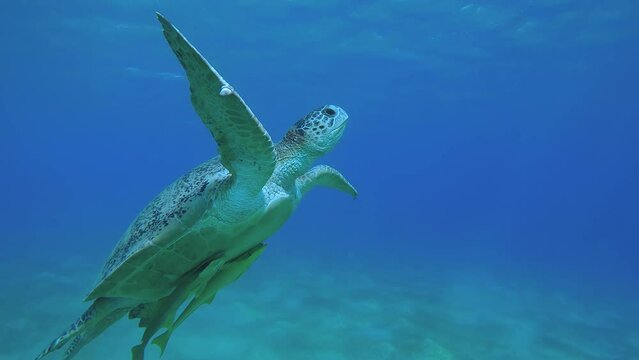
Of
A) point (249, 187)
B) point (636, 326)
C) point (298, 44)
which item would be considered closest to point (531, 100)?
point (298, 44)

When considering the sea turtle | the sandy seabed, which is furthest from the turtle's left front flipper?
the sandy seabed

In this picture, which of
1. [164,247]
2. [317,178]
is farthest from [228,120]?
[317,178]

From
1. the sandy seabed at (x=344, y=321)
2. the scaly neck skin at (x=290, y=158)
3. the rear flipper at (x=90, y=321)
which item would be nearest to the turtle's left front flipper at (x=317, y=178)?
the scaly neck skin at (x=290, y=158)

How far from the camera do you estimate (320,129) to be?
3.51 m

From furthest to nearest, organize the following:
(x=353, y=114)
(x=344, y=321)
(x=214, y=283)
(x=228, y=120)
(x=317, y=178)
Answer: (x=353, y=114) < (x=344, y=321) < (x=317, y=178) < (x=214, y=283) < (x=228, y=120)

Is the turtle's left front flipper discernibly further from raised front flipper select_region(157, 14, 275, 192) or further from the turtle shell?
raised front flipper select_region(157, 14, 275, 192)

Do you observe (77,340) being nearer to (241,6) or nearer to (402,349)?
(402,349)

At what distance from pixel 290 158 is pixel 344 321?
4136 mm

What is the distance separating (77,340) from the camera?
3.68 m

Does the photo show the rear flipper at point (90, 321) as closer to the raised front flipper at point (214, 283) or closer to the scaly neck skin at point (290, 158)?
the raised front flipper at point (214, 283)

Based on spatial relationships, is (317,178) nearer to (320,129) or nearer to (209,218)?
(320,129)

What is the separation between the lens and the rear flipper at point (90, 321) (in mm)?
3265

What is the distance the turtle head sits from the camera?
3.47 metres

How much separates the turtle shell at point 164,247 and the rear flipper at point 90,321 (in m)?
0.34
